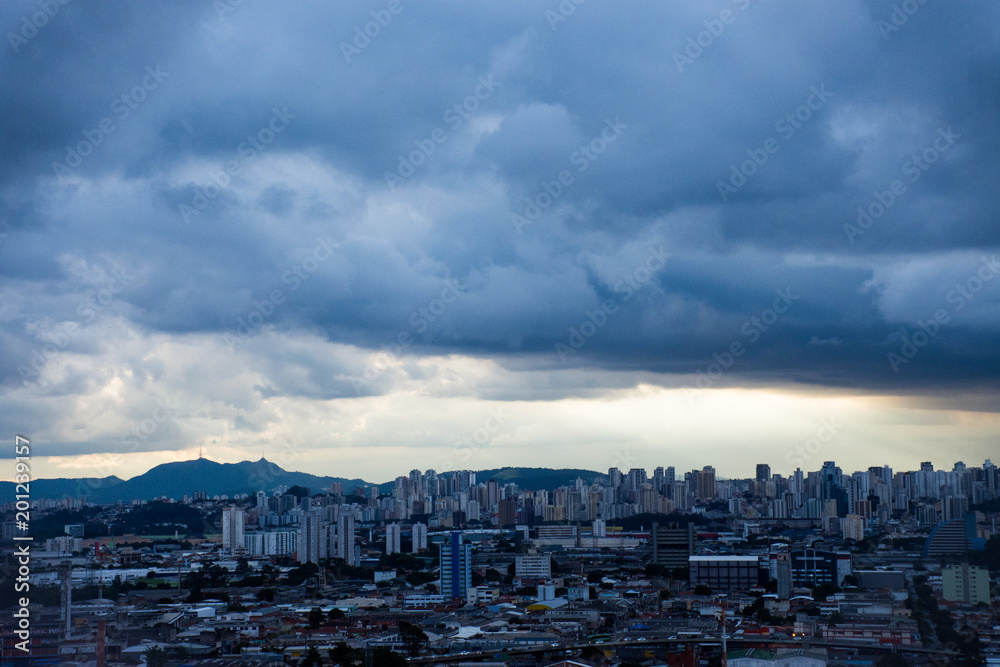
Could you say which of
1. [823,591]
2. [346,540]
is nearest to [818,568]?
[823,591]

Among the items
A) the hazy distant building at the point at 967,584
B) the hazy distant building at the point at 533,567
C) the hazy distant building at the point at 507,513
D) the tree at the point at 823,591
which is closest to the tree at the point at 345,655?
the hazy distant building at the point at 967,584

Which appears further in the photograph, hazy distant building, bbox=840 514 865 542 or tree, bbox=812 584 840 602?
hazy distant building, bbox=840 514 865 542

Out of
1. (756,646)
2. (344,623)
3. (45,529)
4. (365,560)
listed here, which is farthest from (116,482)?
(756,646)

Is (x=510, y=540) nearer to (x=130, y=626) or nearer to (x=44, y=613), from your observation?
(x=130, y=626)

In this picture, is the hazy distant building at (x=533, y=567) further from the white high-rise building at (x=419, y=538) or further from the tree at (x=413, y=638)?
the tree at (x=413, y=638)

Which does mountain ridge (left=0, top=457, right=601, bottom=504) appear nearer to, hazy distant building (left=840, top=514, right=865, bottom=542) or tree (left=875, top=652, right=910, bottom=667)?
hazy distant building (left=840, top=514, right=865, bottom=542)

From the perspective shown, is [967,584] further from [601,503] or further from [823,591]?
[601,503]

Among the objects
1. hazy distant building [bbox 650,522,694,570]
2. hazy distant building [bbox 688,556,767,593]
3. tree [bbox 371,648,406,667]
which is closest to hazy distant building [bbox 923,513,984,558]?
hazy distant building [bbox 688,556,767,593]
